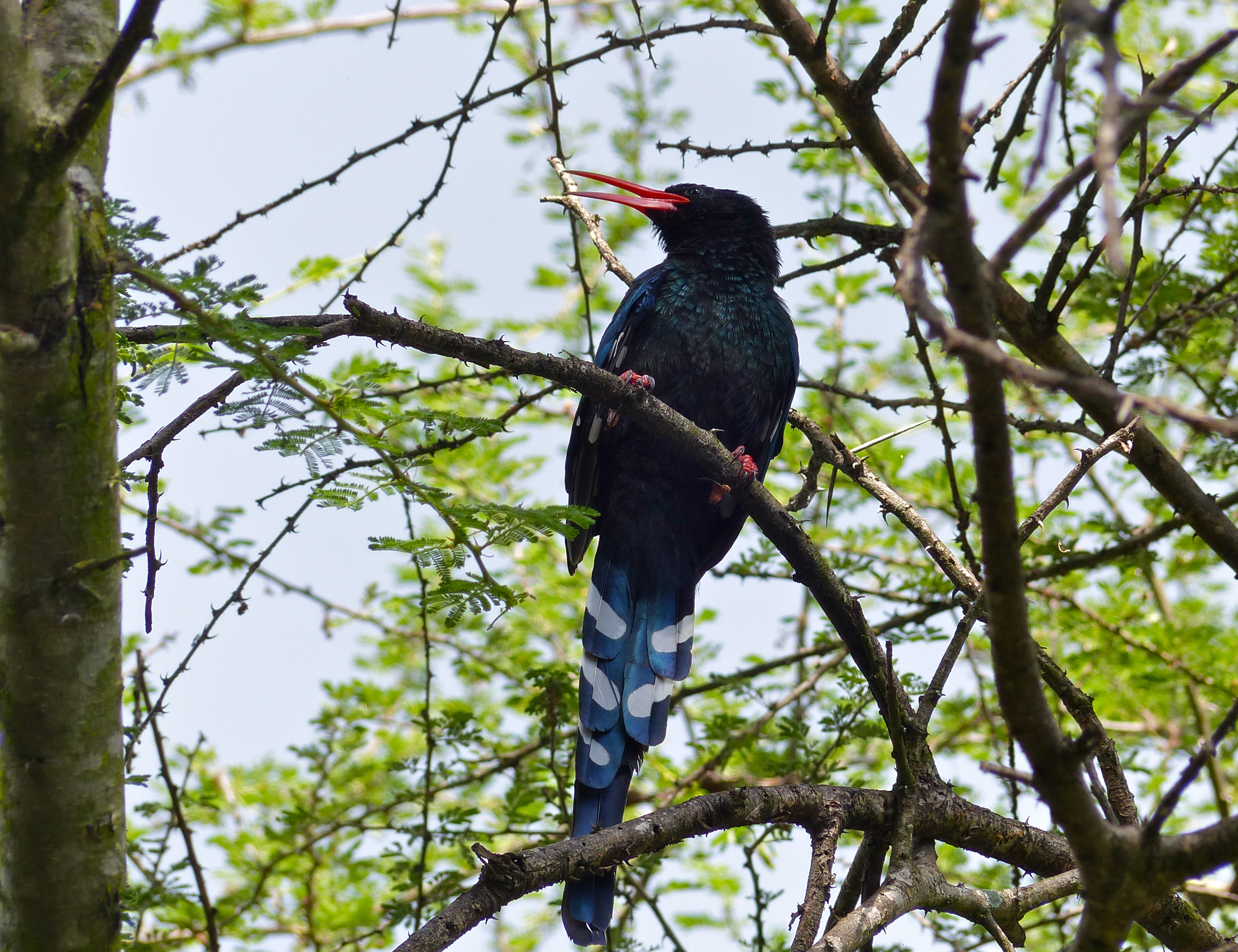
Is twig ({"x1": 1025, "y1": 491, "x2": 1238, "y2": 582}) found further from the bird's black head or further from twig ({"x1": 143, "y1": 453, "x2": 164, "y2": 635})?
twig ({"x1": 143, "y1": 453, "x2": 164, "y2": 635})

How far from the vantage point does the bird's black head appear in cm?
501

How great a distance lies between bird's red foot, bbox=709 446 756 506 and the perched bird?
0.07ft

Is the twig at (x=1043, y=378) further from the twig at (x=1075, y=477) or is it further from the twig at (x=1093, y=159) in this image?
the twig at (x=1075, y=477)

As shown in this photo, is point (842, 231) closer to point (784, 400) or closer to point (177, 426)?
point (784, 400)

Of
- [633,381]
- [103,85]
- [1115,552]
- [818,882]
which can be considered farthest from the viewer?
[1115,552]

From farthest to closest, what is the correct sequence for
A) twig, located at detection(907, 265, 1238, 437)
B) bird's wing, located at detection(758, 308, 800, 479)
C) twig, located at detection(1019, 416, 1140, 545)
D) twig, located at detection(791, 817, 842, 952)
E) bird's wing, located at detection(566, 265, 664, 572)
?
bird's wing, located at detection(758, 308, 800, 479)
bird's wing, located at detection(566, 265, 664, 572)
twig, located at detection(1019, 416, 1140, 545)
twig, located at detection(791, 817, 842, 952)
twig, located at detection(907, 265, 1238, 437)

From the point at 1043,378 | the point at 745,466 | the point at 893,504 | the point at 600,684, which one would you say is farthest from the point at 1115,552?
→ the point at 1043,378

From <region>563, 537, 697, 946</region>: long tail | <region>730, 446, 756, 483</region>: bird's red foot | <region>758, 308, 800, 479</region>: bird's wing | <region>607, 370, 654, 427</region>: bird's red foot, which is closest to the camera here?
<region>563, 537, 697, 946</region>: long tail

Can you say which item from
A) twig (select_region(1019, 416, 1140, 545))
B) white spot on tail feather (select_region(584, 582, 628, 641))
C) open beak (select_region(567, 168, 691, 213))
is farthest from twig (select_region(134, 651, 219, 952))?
open beak (select_region(567, 168, 691, 213))

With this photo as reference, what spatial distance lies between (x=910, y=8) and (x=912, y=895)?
9.07 ft

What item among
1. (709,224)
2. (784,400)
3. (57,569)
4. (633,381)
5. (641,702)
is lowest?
(57,569)

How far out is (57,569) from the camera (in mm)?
1941

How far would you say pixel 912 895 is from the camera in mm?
2551

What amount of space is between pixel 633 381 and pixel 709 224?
1662mm
